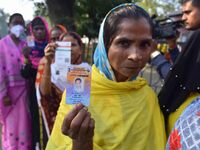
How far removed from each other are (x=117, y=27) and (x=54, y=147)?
620 millimetres

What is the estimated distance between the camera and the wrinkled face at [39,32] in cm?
395

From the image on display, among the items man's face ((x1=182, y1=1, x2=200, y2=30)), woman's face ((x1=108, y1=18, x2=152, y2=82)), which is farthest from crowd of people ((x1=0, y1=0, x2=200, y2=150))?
man's face ((x1=182, y1=1, x2=200, y2=30))

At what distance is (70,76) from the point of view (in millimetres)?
1298

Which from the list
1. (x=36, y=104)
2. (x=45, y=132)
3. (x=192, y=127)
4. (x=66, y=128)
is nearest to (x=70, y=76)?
(x=66, y=128)

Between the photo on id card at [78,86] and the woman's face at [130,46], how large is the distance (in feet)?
1.00

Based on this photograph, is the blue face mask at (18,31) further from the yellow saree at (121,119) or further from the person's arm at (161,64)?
the yellow saree at (121,119)

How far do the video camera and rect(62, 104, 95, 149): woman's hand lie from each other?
5.71 feet

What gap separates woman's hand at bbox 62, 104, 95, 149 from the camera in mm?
1266

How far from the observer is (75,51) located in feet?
11.1

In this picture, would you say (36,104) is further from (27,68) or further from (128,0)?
(128,0)

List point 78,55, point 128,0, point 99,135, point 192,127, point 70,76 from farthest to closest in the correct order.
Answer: point 128,0 < point 78,55 < point 99,135 < point 70,76 < point 192,127

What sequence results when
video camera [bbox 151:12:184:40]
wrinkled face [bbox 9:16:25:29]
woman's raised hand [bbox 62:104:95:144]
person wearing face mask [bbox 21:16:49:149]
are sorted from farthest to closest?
wrinkled face [bbox 9:16:25:29] → person wearing face mask [bbox 21:16:49:149] → video camera [bbox 151:12:184:40] → woman's raised hand [bbox 62:104:95:144]

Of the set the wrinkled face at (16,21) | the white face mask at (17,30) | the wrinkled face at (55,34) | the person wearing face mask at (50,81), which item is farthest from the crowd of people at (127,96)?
the wrinkled face at (16,21)

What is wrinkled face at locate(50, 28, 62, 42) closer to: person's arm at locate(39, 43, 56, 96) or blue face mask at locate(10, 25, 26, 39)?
blue face mask at locate(10, 25, 26, 39)
